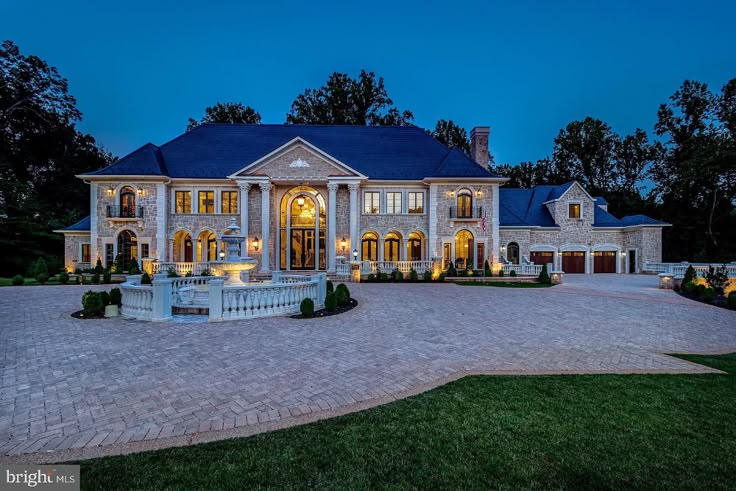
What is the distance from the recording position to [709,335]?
858 centimetres

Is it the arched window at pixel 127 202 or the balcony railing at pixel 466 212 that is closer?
the arched window at pixel 127 202

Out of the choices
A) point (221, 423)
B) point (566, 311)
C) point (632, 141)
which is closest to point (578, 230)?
point (566, 311)

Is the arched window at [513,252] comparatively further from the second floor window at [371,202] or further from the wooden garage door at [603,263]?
the second floor window at [371,202]

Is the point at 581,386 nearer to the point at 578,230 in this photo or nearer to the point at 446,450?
the point at 446,450

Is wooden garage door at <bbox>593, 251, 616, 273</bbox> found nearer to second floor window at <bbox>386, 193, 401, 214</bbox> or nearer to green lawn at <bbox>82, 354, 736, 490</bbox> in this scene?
second floor window at <bbox>386, 193, 401, 214</bbox>

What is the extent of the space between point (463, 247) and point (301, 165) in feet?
46.8

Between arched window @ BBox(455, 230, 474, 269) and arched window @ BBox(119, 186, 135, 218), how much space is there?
24.9 m

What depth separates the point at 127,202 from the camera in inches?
950

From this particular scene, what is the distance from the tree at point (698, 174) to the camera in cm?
2952

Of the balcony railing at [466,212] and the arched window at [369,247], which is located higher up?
the balcony railing at [466,212]

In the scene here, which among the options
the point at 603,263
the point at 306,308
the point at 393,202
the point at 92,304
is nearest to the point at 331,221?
the point at 393,202

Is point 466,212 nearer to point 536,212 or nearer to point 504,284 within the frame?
point 504,284

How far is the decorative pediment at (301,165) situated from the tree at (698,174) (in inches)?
1156

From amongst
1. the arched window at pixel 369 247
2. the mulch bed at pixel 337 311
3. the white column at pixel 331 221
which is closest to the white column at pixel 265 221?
the white column at pixel 331 221
